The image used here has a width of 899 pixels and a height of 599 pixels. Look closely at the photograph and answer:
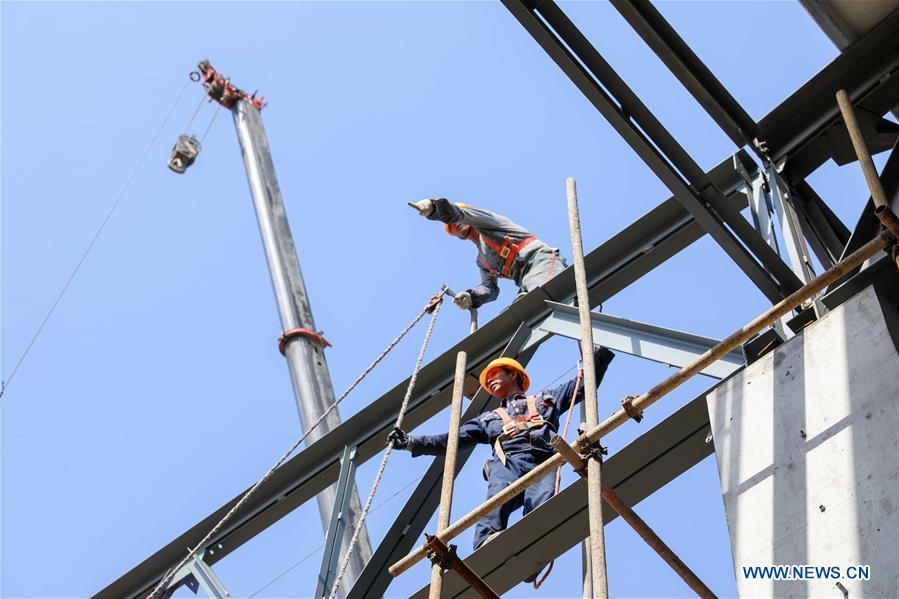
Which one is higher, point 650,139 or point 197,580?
point 650,139

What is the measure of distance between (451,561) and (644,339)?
232 cm

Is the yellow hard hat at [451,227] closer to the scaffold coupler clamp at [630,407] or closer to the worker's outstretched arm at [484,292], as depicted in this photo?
the worker's outstretched arm at [484,292]

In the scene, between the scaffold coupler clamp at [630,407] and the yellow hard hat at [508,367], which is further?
the yellow hard hat at [508,367]

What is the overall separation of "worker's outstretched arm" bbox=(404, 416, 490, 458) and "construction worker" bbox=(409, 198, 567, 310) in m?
2.82

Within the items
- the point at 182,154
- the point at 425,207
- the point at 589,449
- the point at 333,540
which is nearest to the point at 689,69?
the point at 589,449

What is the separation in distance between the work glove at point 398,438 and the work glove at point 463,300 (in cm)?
324

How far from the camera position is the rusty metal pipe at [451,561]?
8105mm

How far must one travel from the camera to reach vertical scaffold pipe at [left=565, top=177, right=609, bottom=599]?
6672mm

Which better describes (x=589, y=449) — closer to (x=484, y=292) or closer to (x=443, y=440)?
(x=443, y=440)

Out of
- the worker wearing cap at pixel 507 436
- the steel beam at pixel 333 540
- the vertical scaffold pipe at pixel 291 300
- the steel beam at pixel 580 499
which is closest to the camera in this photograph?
the steel beam at pixel 580 499

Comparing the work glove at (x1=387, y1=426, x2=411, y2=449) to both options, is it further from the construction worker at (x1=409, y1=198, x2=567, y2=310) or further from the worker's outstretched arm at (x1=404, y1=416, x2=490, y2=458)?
the construction worker at (x1=409, y1=198, x2=567, y2=310)

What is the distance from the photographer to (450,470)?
8852 millimetres

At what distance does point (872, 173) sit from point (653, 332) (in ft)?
7.50

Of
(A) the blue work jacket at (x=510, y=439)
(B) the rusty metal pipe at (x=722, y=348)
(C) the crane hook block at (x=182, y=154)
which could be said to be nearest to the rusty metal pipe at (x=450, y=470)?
Answer: (B) the rusty metal pipe at (x=722, y=348)
